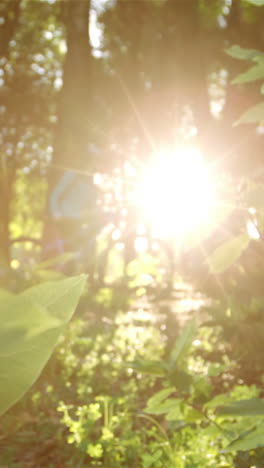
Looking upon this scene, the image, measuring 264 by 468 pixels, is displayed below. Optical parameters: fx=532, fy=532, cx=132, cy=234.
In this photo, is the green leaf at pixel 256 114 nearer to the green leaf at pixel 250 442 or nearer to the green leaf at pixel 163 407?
the green leaf at pixel 250 442

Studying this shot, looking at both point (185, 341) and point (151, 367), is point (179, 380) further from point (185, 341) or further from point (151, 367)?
point (185, 341)

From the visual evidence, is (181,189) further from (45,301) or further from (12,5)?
(12,5)

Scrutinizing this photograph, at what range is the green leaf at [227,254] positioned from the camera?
1.43 metres

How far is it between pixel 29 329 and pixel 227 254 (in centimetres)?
109

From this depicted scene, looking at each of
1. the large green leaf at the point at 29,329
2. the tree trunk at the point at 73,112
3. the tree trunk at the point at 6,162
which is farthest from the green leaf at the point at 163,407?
the tree trunk at the point at 6,162

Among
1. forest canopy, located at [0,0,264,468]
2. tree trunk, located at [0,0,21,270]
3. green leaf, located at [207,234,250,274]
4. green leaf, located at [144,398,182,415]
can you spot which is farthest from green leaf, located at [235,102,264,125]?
tree trunk, located at [0,0,21,270]

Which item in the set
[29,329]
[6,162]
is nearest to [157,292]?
[29,329]

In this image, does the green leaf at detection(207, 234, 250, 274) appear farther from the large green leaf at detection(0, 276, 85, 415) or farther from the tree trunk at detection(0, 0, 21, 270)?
the tree trunk at detection(0, 0, 21, 270)

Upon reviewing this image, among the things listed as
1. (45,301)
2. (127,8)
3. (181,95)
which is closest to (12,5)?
(127,8)

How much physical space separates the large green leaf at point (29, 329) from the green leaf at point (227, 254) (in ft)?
3.21

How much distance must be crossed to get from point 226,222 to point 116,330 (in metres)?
3.42

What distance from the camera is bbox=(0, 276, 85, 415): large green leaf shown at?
1.38 ft

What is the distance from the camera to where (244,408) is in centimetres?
119

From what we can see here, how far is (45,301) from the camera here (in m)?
0.48
